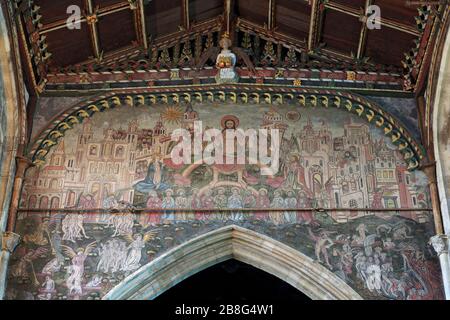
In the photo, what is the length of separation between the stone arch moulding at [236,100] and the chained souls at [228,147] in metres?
0.45

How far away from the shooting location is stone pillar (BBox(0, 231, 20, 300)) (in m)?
11.4

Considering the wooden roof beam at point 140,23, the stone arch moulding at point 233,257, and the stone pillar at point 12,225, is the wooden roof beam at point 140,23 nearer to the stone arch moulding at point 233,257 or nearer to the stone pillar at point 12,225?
the stone pillar at point 12,225

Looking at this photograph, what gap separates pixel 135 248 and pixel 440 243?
398cm

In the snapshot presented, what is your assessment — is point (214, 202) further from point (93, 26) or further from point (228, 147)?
point (93, 26)

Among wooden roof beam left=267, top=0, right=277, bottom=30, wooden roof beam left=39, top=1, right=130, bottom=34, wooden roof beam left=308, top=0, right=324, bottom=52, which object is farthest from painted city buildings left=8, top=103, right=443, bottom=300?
wooden roof beam left=39, top=1, right=130, bottom=34

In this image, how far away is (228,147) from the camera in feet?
42.3

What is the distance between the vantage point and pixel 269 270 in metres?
12.1

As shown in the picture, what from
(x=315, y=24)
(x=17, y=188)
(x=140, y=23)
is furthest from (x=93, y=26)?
(x=315, y=24)

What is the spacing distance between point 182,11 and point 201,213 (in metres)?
3.13

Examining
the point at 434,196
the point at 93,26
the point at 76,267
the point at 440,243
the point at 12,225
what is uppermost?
the point at 93,26

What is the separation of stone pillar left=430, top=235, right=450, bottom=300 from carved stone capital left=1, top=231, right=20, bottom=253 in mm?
5437

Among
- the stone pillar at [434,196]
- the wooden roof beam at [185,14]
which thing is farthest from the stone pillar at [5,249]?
the stone pillar at [434,196]

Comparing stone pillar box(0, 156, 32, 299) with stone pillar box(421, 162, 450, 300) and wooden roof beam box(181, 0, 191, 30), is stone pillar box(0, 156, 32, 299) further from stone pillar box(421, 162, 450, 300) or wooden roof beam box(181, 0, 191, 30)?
stone pillar box(421, 162, 450, 300)
